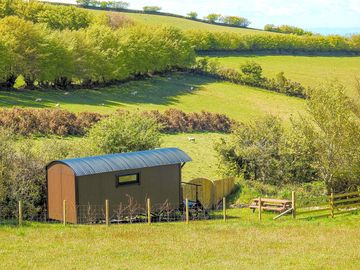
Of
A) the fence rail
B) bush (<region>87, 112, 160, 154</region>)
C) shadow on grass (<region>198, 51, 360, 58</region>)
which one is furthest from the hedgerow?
shadow on grass (<region>198, 51, 360, 58</region>)

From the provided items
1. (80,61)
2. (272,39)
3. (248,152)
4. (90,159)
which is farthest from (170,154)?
(272,39)

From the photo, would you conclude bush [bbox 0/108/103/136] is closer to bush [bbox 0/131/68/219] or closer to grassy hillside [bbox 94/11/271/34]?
bush [bbox 0/131/68/219]

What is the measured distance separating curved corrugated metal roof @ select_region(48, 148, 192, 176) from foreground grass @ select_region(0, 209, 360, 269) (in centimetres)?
325

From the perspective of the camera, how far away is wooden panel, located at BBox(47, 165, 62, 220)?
32469 millimetres

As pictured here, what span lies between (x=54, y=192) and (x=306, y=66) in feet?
351

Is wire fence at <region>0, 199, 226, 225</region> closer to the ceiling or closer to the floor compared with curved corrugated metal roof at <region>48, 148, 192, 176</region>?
closer to the floor

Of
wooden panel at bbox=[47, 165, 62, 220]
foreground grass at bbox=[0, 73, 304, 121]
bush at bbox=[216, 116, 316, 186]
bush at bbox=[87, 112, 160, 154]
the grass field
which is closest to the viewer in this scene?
wooden panel at bbox=[47, 165, 62, 220]

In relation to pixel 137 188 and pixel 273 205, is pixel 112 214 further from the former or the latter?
pixel 273 205

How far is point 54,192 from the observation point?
32750 millimetres

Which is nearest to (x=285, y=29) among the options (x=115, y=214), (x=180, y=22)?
(x=180, y=22)

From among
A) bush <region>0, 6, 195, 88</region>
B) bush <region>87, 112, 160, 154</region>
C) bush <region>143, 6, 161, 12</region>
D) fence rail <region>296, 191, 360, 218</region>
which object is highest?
bush <region>143, 6, 161, 12</region>

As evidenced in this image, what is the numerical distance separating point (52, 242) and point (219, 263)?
7.37m

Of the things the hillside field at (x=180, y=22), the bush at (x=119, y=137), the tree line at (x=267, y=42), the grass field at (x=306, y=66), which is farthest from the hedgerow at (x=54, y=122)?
the hillside field at (x=180, y=22)

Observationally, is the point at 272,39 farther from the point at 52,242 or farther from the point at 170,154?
the point at 52,242
